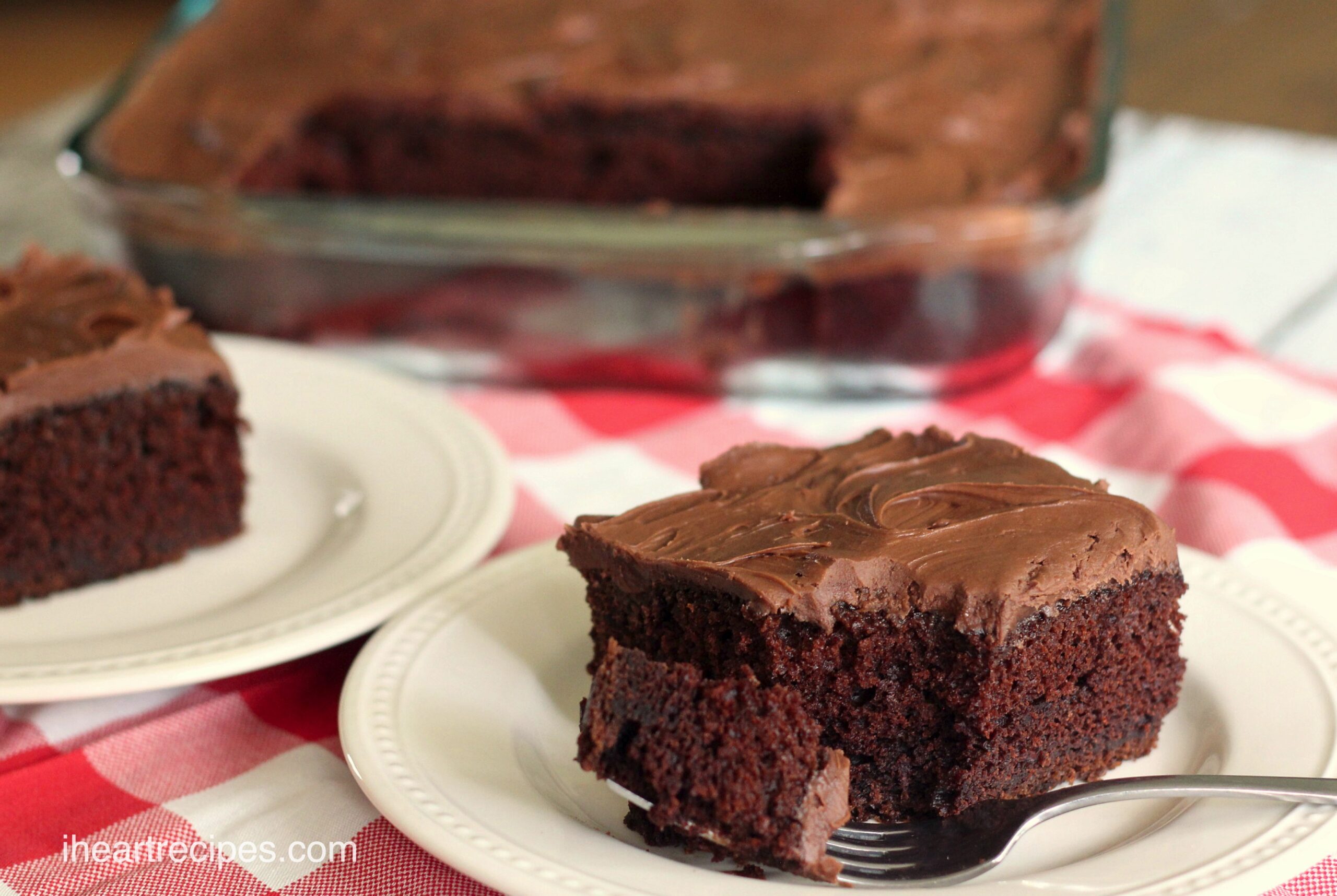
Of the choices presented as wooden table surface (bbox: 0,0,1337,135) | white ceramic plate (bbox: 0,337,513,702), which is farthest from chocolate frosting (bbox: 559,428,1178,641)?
wooden table surface (bbox: 0,0,1337,135)

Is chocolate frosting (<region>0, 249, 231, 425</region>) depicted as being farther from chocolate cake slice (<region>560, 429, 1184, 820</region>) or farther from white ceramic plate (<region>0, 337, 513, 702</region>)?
chocolate cake slice (<region>560, 429, 1184, 820</region>)

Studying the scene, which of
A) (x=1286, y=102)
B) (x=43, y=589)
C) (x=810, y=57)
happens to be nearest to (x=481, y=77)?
(x=810, y=57)

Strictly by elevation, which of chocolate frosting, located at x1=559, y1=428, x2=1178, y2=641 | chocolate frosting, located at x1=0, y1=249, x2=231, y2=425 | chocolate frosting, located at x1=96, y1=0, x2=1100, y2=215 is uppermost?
chocolate frosting, located at x1=96, y1=0, x2=1100, y2=215

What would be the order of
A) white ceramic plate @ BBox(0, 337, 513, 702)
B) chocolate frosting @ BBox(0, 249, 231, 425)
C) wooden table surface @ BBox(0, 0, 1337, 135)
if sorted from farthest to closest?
wooden table surface @ BBox(0, 0, 1337, 135) → chocolate frosting @ BBox(0, 249, 231, 425) → white ceramic plate @ BBox(0, 337, 513, 702)

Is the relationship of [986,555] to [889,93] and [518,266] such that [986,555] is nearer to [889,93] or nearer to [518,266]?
[518,266]

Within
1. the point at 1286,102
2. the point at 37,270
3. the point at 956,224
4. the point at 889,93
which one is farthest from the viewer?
the point at 1286,102

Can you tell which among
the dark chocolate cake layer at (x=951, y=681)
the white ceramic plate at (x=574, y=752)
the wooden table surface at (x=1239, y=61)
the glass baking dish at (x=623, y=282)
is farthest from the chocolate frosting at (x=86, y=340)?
the wooden table surface at (x=1239, y=61)

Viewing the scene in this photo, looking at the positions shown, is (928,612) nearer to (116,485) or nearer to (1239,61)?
(116,485)
